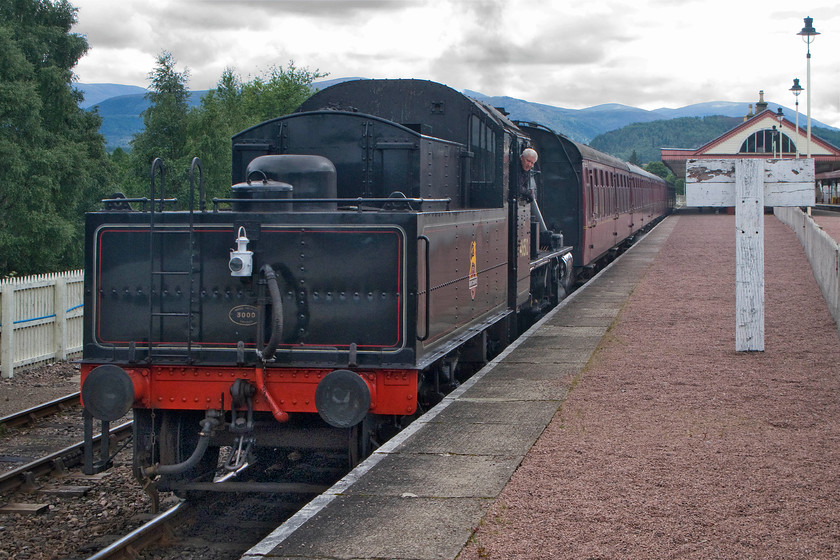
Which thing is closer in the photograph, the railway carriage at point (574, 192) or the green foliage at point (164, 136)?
the railway carriage at point (574, 192)

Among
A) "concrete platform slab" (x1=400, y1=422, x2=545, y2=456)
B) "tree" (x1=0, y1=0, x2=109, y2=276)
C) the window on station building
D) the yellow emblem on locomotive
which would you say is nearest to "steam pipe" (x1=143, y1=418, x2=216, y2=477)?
"concrete platform slab" (x1=400, y1=422, x2=545, y2=456)

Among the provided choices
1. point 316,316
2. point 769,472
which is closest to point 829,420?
point 769,472

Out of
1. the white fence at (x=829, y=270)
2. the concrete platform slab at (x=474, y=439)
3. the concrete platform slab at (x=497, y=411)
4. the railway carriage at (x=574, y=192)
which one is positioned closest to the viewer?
the concrete platform slab at (x=474, y=439)

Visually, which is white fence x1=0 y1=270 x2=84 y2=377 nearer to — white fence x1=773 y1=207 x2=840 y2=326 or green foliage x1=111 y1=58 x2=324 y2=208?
white fence x1=773 y1=207 x2=840 y2=326

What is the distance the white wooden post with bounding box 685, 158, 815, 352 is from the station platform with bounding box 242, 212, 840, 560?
2.70 feet

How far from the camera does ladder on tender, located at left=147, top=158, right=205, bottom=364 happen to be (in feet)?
21.6

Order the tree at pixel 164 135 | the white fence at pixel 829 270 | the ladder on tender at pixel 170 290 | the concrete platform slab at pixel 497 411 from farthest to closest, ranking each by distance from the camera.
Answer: the tree at pixel 164 135 → the white fence at pixel 829 270 → the concrete platform slab at pixel 497 411 → the ladder on tender at pixel 170 290

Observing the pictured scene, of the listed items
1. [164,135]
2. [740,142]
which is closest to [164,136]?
[164,135]

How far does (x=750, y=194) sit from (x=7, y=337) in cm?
1037

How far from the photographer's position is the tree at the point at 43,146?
110 ft

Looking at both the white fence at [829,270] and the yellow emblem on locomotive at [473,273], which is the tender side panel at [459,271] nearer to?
the yellow emblem on locomotive at [473,273]

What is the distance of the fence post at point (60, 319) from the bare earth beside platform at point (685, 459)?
8588 mm

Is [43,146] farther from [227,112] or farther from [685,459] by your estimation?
[685,459]

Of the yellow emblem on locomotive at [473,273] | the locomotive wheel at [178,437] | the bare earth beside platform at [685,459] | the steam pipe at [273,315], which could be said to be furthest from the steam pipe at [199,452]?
the yellow emblem on locomotive at [473,273]
